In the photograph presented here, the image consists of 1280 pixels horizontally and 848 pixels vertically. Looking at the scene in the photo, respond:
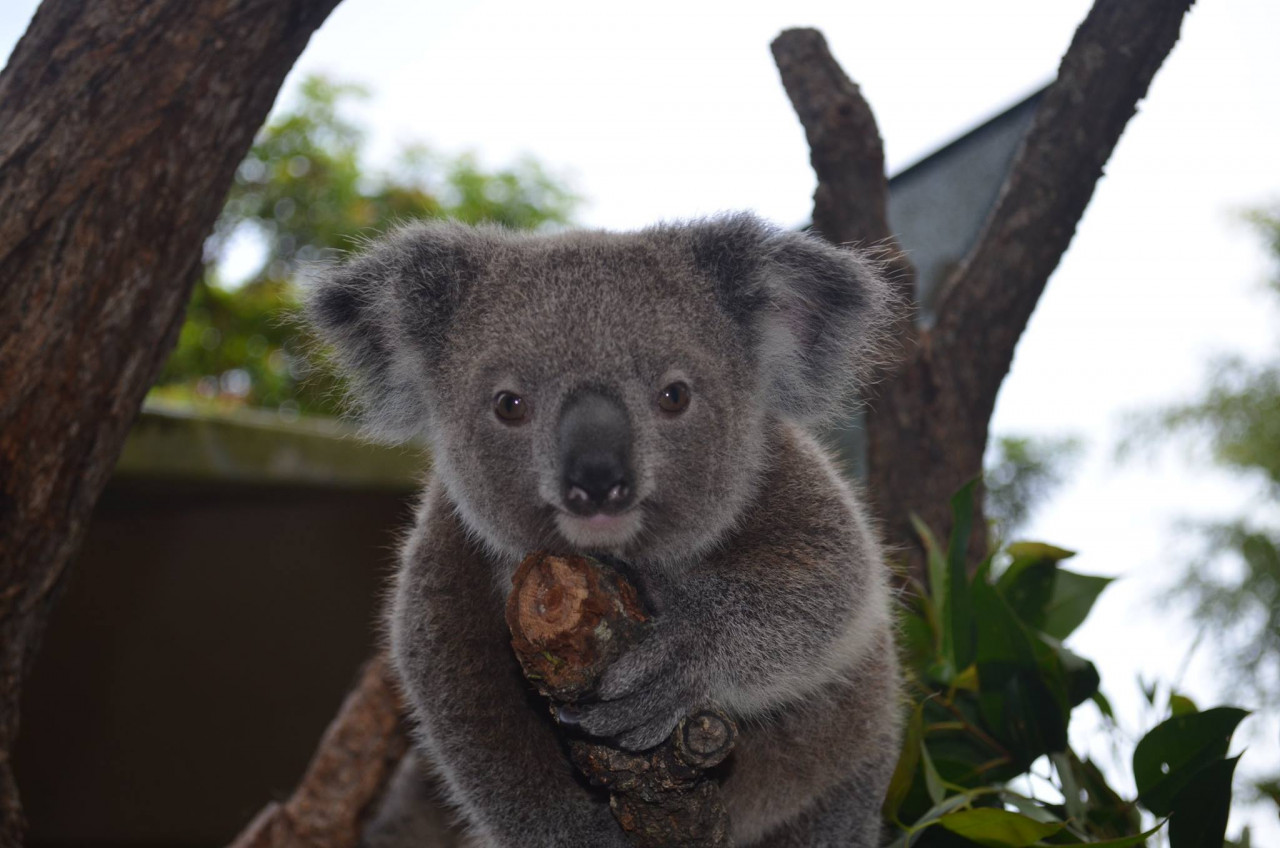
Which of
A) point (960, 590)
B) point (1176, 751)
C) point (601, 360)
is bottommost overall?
point (1176, 751)

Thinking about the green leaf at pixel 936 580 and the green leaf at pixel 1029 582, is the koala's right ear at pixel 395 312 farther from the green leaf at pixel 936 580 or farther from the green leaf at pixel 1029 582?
the green leaf at pixel 1029 582

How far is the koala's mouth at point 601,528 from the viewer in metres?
1.74

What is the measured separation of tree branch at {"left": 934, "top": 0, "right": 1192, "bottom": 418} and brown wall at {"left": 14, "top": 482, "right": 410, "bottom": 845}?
9.13 feet

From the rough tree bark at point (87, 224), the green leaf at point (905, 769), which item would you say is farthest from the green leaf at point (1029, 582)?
the rough tree bark at point (87, 224)

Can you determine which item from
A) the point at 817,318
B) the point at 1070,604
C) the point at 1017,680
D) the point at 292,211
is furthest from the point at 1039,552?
the point at 292,211

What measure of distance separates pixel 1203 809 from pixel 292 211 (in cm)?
959

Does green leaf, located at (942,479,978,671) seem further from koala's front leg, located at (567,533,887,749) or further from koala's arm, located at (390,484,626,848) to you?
koala's arm, located at (390,484,626,848)

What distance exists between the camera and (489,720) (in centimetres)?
220

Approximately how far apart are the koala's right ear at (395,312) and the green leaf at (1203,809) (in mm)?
1789

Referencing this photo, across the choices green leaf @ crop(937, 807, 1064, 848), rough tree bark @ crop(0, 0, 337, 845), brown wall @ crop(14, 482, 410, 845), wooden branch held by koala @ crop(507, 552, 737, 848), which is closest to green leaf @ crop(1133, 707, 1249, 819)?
green leaf @ crop(937, 807, 1064, 848)

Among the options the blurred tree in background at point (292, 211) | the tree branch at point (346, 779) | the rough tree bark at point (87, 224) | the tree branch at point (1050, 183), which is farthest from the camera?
the blurred tree in background at point (292, 211)

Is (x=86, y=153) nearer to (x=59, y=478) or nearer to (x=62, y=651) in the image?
(x=59, y=478)

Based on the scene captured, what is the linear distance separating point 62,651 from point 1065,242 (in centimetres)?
486

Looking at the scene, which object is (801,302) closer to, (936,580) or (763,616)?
(763,616)
